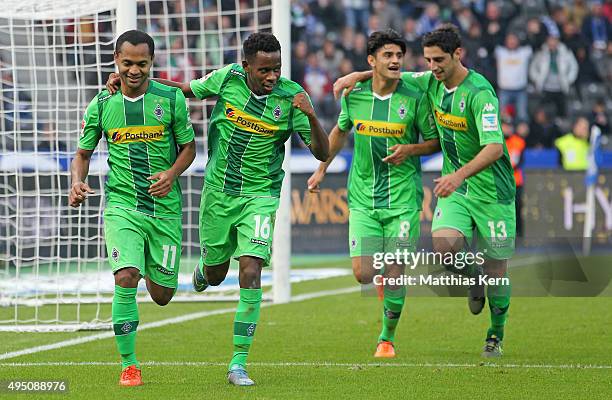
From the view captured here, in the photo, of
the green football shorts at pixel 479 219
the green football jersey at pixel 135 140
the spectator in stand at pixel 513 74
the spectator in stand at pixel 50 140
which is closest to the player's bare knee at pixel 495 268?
the green football shorts at pixel 479 219

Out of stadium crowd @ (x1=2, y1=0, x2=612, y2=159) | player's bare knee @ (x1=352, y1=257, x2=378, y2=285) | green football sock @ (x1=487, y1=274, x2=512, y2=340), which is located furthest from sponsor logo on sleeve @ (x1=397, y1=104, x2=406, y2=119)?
stadium crowd @ (x1=2, y1=0, x2=612, y2=159)

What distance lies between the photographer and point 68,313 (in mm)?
11844

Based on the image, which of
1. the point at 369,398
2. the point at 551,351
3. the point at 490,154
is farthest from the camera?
the point at 551,351

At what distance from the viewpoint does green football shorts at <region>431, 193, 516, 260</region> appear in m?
9.05

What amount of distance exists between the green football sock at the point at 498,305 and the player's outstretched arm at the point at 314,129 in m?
2.02

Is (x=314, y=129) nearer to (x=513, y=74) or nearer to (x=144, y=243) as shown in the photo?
(x=144, y=243)

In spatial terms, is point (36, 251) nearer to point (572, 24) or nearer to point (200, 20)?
point (200, 20)

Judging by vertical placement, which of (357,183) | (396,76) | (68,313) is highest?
(396,76)

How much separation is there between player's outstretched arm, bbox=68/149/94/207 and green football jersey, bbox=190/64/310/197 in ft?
2.81

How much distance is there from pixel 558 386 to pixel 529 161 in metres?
13.9

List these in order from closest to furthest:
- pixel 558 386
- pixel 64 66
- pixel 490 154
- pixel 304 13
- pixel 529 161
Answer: pixel 558 386 → pixel 490 154 → pixel 64 66 → pixel 529 161 → pixel 304 13

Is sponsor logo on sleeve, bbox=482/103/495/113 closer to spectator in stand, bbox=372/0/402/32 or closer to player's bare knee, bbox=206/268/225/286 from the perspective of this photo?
player's bare knee, bbox=206/268/225/286

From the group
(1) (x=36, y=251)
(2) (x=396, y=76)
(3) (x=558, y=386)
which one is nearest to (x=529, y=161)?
(1) (x=36, y=251)

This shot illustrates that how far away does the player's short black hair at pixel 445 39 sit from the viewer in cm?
871
